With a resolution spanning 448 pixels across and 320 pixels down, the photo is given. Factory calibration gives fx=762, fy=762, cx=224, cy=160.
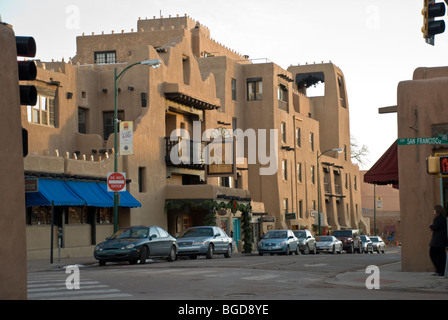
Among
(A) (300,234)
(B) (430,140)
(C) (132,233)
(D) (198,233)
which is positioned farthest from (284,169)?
(B) (430,140)

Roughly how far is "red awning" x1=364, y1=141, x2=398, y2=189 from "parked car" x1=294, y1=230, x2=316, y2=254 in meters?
22.5

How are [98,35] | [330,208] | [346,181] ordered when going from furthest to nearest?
[346,181] → [330,208] → [98,35]

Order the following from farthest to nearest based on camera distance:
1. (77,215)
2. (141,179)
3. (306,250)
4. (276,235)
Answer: (306,250)
(276,235)
(141,179)
(77,215)

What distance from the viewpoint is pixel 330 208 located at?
254ft

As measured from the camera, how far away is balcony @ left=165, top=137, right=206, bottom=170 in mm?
44438

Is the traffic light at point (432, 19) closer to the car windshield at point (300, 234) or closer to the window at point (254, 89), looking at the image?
the car windshield at point (300, 234)

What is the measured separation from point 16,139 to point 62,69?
2999 centimetres

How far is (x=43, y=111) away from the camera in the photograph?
38.7m

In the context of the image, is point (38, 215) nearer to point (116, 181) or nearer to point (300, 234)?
point (116, 181)

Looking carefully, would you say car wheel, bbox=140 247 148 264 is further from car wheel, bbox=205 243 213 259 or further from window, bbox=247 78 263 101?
window, bbox=247 78 263 101

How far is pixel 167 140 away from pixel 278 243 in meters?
8.87

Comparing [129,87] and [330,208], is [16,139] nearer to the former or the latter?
[129,87]

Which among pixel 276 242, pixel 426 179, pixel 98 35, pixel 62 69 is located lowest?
pixel 276 242
